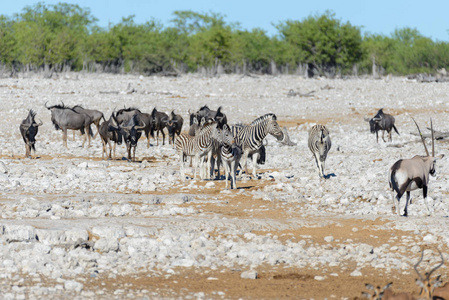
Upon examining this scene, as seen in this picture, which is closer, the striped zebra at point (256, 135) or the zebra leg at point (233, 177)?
the zebra leg at point (233, 177)

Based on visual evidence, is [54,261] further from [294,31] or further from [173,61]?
[173,61]

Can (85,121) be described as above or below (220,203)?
above

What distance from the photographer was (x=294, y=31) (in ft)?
258

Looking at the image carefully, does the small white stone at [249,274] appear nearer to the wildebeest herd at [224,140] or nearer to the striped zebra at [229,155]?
the wildebeest herd at [224,140]

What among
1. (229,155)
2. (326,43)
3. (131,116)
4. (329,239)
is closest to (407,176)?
(329,239)

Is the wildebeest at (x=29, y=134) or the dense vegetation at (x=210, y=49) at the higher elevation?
the dense vegetation at (x=210, y=49)

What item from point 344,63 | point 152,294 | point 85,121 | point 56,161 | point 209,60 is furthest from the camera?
point 209,60

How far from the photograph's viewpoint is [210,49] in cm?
8156

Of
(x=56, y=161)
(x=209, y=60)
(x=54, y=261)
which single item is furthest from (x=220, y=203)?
(x=209, y=60)

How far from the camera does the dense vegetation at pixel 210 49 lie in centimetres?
7521

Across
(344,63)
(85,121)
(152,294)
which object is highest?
(344,63)

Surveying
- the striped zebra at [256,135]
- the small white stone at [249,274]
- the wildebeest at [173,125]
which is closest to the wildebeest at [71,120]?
the wildebeest at [173,125]

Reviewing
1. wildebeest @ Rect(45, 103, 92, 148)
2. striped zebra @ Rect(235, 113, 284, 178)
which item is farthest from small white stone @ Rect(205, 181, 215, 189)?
wildebeest @ Rect(45, 103, 92, 148)

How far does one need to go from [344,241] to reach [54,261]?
169 inches
